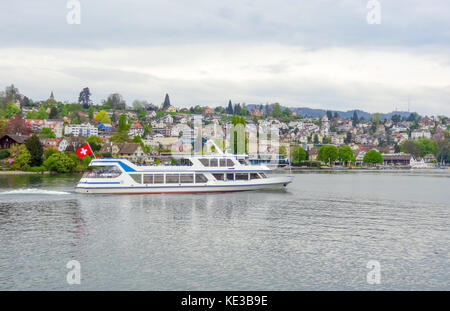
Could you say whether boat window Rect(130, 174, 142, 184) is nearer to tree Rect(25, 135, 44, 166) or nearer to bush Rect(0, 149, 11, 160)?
tree Rect(25, 135, 44, 166)

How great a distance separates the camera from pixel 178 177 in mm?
52781

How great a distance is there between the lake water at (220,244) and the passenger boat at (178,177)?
542cm

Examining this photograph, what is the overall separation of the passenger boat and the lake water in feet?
17.8

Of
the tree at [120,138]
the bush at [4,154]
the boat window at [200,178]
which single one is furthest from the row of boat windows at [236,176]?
the tree at [120,138]

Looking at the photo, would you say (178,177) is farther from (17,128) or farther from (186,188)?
(17,128)

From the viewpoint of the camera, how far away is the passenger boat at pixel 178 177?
5072cm

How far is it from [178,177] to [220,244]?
26079 mm

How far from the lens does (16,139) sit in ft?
358

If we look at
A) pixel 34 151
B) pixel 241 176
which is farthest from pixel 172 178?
pixel 34 151

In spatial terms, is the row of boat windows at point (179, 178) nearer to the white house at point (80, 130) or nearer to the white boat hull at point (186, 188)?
the white boat hull at point (186, 188)

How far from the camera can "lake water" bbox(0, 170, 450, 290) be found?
21.0 metres

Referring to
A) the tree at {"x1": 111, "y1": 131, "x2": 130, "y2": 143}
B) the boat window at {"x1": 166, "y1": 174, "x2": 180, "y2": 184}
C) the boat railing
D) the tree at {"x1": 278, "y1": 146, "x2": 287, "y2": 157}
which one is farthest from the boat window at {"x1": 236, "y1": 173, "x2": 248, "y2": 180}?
the tree at {"x1": 278, "y1": 146, "x2": 287, "y2": 157}

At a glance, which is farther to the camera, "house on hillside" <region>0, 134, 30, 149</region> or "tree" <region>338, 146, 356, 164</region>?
"tree" <region>338, 146, 356, 164</region>
